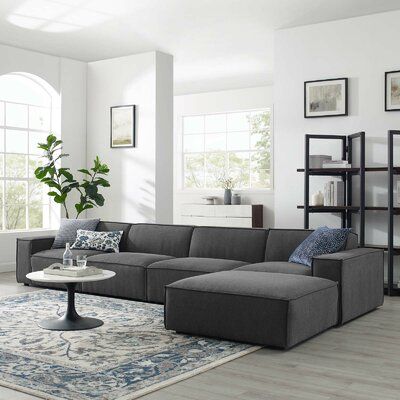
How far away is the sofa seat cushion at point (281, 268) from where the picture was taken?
4867 millimetres

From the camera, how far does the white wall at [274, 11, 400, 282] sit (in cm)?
663

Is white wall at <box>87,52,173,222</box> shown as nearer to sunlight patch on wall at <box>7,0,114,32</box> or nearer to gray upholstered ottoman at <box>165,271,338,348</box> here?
sunlight patch on wall at <box>7,0,114,32</box>

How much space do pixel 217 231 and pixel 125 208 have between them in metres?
2.95

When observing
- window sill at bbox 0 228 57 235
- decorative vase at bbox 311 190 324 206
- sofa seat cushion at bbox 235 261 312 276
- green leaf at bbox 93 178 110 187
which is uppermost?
green leaf at bbox 93 178 110 187

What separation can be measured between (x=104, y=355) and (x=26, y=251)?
3.11 m

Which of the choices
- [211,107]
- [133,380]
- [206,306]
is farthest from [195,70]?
[133,380]

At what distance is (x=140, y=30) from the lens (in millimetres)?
7480

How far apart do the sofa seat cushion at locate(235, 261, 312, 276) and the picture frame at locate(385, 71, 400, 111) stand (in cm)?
235

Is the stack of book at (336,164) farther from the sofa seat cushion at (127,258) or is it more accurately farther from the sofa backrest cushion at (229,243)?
the sofa seat cushion at (127,258)

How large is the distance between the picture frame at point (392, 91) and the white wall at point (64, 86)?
4.37m

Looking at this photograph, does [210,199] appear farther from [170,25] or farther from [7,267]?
[170,25]

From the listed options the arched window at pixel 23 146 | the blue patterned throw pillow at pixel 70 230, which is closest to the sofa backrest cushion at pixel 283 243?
the blue patterned throw pillow at pixel 70 230

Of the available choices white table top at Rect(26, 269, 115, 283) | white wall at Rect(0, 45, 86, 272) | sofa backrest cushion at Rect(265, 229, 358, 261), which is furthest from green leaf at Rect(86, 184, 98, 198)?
white table top at Rect(26, 269, 115, 283)

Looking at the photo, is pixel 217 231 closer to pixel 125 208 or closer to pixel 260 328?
pixel 260 328
